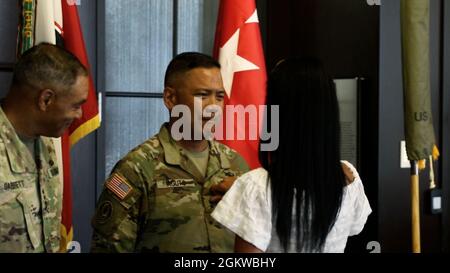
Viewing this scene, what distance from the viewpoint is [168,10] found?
2717 mm

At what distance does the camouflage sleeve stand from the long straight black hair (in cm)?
48

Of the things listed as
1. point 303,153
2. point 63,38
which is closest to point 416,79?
point 303,153

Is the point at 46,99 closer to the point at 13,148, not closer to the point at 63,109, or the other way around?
the point at 63,109

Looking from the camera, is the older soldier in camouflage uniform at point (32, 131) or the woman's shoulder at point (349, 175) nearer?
the woman's shoulder at point (349, 175)

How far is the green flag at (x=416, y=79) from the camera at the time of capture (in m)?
1.98

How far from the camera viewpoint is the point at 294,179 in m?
1.23

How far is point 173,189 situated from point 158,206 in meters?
0.07

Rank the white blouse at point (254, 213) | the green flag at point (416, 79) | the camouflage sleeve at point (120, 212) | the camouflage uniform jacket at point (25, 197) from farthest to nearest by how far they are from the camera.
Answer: the green flag at point (416, 79) → the camouflage sleeve at point (120, 212) → the camouflage uniform jacket at point (25, 197) → the white blouse at point (254, 213)

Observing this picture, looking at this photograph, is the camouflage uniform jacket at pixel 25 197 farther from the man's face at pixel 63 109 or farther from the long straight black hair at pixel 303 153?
the long straight black hair at pixel 303 153

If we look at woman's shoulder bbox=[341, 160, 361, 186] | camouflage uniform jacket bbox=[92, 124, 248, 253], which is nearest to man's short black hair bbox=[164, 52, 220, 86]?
camouflage uniform jacket bbox=[92, 124, 248, 253]

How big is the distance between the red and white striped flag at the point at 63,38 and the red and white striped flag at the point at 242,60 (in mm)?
603

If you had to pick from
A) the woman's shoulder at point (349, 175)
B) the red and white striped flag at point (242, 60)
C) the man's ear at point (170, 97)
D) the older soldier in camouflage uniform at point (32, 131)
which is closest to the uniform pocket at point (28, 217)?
the older soldier in camouflage uniform at point (32, 131)

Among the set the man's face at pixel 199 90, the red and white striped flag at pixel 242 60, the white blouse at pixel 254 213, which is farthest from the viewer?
the red and white striped flag at pixel 242 60
